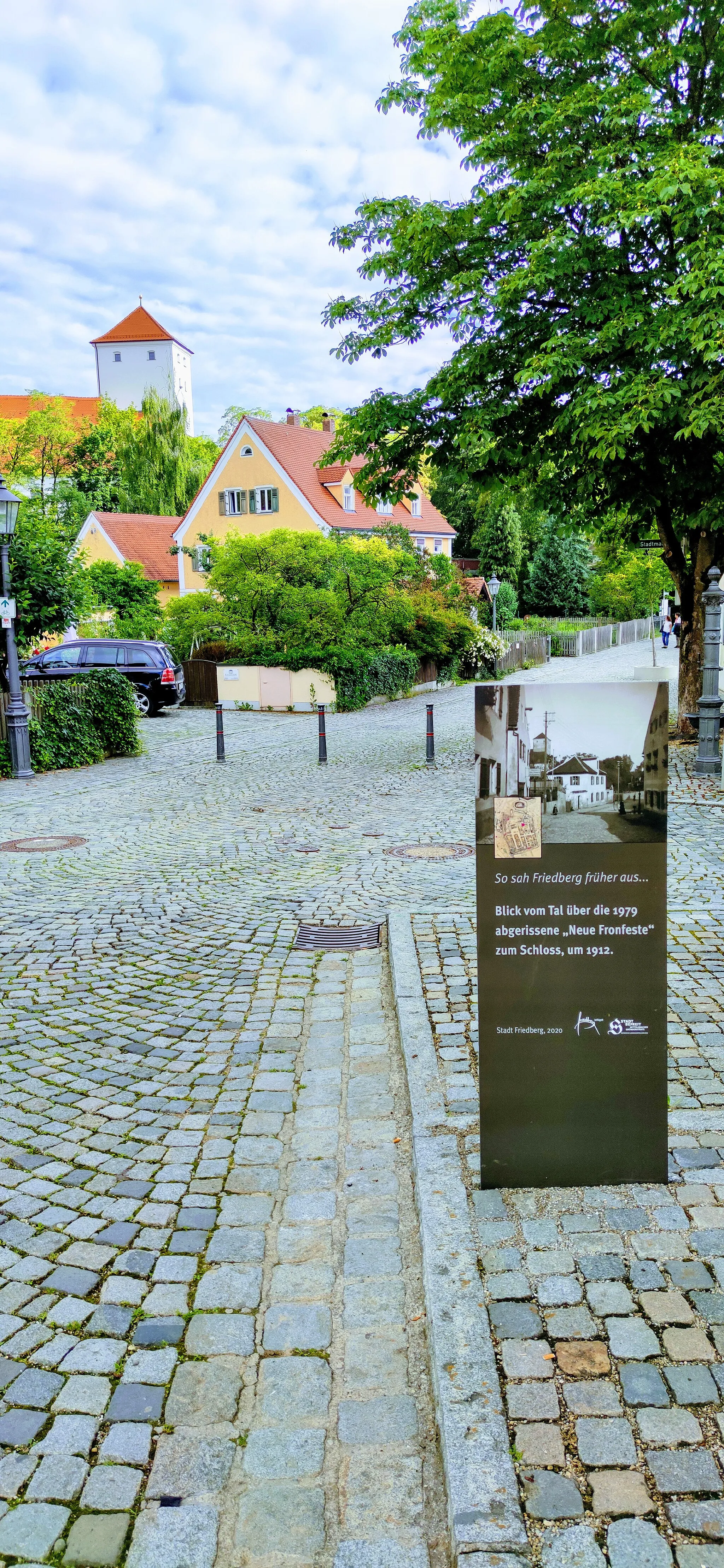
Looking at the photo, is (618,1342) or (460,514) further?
(460,514)

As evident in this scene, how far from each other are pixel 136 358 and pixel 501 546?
4578 cm

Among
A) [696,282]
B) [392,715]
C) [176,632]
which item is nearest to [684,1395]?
[696,282]

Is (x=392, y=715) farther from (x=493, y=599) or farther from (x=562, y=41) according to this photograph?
(x=493, y=599)

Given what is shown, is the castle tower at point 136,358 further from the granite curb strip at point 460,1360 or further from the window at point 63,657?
the granite curb strip at point 460,1360

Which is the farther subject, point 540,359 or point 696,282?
point 540,359

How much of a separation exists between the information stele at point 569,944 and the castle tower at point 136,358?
9372 centimetres

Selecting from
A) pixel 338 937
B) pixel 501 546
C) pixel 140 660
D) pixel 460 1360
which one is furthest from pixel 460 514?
pixel 460 1360

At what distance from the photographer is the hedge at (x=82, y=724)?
17.2 metres

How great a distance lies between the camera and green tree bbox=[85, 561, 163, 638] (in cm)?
3155

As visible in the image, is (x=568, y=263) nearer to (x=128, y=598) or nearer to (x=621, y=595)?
(x=128, y=598)

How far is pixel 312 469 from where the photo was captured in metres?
44.1

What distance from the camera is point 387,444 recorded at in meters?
15.3

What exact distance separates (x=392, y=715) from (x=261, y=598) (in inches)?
183

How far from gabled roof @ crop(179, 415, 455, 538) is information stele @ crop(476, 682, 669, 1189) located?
3682 cm
